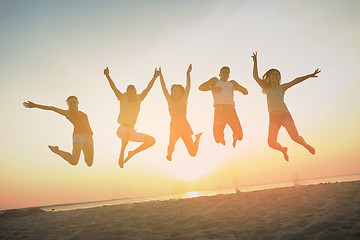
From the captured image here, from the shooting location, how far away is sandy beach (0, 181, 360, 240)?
14.9 ft

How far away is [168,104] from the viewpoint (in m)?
9.01

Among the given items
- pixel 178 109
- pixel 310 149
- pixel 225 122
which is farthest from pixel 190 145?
pixel 310 149

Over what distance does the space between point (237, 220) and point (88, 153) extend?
5661 millimetres

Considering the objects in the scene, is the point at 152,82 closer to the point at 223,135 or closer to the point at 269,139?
the point at 223,135

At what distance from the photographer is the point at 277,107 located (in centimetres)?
834

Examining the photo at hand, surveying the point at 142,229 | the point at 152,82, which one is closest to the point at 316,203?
the point at 142,229

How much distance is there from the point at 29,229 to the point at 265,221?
20.5ft

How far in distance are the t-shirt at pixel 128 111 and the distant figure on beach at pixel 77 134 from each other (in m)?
1.36

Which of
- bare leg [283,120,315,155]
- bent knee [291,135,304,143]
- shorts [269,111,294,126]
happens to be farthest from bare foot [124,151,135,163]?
bent knee [291,135,304,143]

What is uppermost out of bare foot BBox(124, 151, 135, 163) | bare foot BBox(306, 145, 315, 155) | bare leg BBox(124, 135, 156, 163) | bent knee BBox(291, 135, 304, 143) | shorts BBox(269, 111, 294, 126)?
shorts BBox(269, 111, 294, 126)

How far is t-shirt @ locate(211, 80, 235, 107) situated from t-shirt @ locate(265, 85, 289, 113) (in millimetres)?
1227

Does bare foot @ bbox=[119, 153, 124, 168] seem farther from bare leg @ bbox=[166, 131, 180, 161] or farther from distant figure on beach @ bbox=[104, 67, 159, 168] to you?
bare leg @ bbox=[166, 131, 180, 161]

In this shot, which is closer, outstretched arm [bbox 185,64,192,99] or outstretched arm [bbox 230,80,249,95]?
outstretched arm [bbox 185,64,192,99]

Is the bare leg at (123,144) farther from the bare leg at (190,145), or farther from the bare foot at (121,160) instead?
the bare leg at (190,145)
